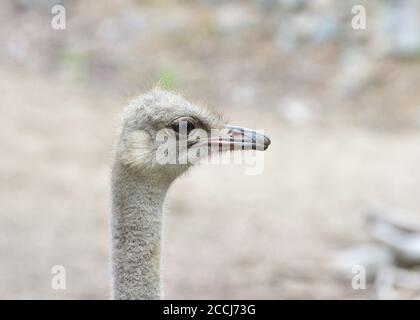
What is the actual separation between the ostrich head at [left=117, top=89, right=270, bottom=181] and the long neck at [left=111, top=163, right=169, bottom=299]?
46 mm

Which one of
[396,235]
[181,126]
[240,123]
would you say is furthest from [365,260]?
[240,123]

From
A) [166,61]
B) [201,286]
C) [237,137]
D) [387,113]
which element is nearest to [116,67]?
[166,61]

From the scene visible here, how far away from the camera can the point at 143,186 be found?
9.52 ft

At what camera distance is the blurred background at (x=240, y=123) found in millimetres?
6207

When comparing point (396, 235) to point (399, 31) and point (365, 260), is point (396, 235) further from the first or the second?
point (399, 31)

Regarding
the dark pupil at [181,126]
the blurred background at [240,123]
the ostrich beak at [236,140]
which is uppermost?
the blurred background at [240,123]

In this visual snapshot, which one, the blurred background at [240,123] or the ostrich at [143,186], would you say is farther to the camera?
the blurred background at [240,123]

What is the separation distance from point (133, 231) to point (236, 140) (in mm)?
413

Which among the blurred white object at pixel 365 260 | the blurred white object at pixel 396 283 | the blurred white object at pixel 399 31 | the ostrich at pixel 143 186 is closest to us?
the ostrich at pixel 143 186

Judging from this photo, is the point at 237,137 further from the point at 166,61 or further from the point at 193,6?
the point at 193,6

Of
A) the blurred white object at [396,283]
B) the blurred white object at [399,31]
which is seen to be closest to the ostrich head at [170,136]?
the blurred white object at [396,283]

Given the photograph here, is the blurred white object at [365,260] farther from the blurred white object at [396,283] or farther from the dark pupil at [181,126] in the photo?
the dark pupil at [181,126]

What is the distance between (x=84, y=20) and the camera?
12.4 metres

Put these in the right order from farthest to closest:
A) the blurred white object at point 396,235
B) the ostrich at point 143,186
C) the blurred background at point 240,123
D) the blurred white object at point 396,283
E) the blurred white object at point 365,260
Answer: the blurred background at point 240,123
the blurred white object at point 365,260
the blurred white object at point 396,235
the blurred white object at point 396,283
the ostrich at point 143,186
